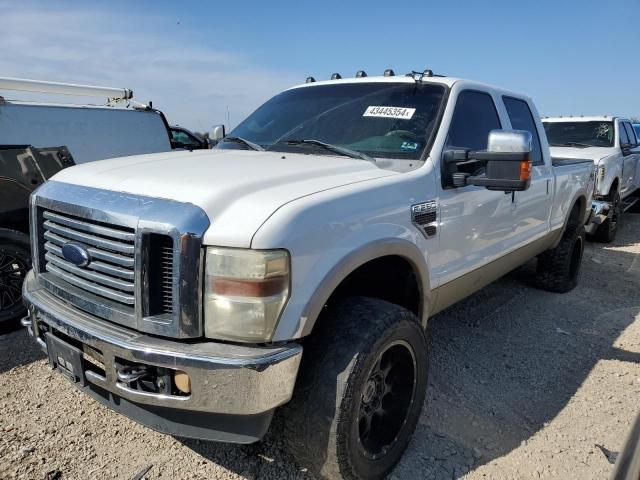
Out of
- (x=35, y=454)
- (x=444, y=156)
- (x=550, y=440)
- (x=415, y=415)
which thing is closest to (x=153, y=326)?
(x=35, y=454)

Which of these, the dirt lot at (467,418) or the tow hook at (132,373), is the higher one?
the tow hook at (132,373)

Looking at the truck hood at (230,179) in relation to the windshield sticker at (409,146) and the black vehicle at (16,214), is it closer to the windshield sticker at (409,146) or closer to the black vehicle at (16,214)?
the windshield sticker at (409,146)

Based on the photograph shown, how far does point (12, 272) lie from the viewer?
4.11 m

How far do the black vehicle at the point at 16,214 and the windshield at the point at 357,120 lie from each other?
194cm

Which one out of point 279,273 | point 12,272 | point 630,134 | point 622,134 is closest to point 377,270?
point 279,273

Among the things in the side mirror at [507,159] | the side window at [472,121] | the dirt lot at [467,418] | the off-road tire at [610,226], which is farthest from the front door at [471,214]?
the off-road tire at [610,226]

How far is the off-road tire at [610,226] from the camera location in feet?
25.7

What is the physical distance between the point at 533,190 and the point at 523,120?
0.64m

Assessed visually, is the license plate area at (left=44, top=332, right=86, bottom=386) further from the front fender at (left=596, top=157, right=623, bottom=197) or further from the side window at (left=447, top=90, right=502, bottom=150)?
the front fender at (left=596, top=157, right=623, bottom=197)

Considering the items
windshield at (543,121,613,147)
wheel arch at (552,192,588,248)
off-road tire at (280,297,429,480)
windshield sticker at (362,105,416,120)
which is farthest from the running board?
off-road tire at (280,297,429,480)

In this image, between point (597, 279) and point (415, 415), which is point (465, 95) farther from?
point (597, 279)

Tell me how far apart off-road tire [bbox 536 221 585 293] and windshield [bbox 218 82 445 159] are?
2.87 meters

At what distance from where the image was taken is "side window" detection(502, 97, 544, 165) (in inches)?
159

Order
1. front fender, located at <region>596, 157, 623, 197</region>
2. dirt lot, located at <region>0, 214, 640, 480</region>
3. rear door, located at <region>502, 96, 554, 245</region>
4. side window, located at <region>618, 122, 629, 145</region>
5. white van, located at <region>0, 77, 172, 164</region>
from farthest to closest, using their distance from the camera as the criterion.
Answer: side window, located at <region>618, 122, 629, 145</region>
front fender, located at <region>596, 157, 623, 197</region>
white van, located at <region>0, 77, 172, 164</region>
rear door, located at <region>502, 96, 554, 245</region>
dirt lot, located at <region>0, 214, 640, 480</region>
